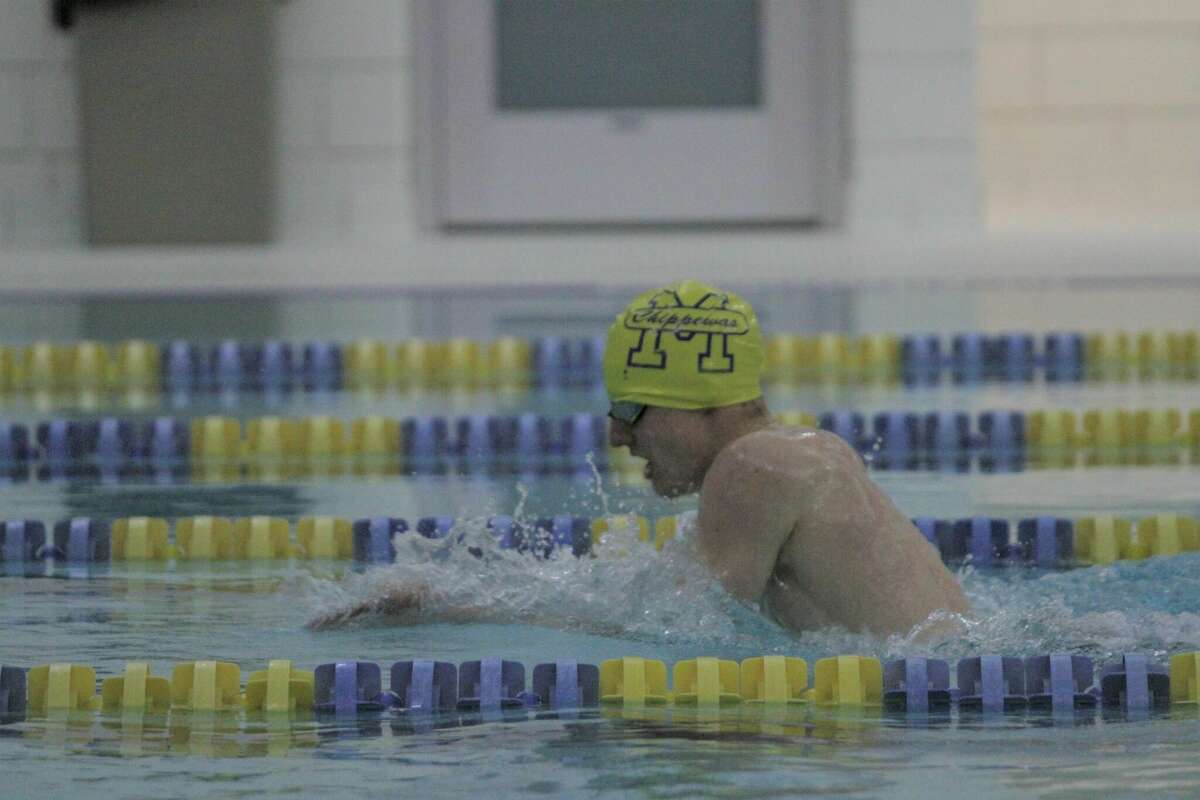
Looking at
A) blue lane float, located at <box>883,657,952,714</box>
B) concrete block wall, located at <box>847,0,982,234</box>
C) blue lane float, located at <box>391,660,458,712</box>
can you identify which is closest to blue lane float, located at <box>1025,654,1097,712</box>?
blue lane float, located at <box>883,657,952,714</box>

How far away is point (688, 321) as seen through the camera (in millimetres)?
3682

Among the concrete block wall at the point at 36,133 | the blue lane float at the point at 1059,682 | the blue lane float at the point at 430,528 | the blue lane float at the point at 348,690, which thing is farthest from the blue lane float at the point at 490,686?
the concrete block wall at the point at 36,133

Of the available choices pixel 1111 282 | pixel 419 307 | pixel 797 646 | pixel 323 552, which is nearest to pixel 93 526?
pixel 323 552

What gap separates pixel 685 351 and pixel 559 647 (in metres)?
0.57

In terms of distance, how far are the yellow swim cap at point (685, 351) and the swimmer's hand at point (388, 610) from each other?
53 centimetres

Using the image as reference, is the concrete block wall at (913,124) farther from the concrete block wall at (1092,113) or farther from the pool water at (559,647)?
the pool water at (559,647)

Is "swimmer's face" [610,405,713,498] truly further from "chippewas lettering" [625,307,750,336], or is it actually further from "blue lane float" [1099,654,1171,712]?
"blue lane float" [1099,654,1171,712]

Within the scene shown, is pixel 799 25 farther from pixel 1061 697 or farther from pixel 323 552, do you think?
pixel 1061 697

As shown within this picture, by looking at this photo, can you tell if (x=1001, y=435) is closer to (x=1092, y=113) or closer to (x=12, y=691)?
(x=12, y=691)

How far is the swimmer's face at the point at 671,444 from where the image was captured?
3.64 metres

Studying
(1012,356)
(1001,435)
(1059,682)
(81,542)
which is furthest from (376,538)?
(1012,356)

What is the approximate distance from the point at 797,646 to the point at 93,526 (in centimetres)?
183

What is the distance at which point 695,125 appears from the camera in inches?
463

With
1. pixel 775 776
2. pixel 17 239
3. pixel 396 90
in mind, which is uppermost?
pixel 396 90
